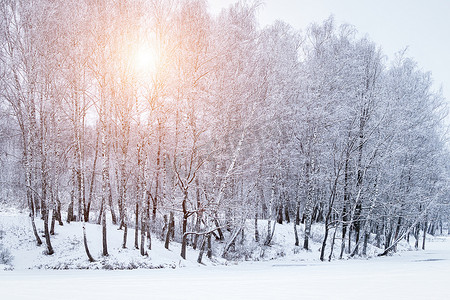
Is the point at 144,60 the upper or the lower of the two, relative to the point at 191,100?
upper

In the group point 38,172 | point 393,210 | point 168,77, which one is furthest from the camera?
point 393,210

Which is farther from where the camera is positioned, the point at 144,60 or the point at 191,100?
the point at 144,60

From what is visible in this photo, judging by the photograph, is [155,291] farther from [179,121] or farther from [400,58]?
[400,58]

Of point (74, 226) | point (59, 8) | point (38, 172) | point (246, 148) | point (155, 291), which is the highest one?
point (59, 8)

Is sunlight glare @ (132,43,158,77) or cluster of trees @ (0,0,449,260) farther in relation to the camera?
sunlight glare @ (132,43,158,77)

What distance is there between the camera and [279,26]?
21250 mm

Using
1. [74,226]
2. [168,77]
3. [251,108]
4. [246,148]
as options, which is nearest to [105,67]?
[168,77]

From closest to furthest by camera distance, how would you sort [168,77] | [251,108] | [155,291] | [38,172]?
[155,291] < [168,77] < [251,108] < [38,172]

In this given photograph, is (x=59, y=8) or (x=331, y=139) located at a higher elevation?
(x=59, y=8)

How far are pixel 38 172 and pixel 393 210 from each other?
2149cm

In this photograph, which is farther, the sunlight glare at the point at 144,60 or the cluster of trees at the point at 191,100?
the sunlight glare at the point at 144,60

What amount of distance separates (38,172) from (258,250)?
1321 centimetres

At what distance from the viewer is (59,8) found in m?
14.6

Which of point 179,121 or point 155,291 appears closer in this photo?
point 155,291
